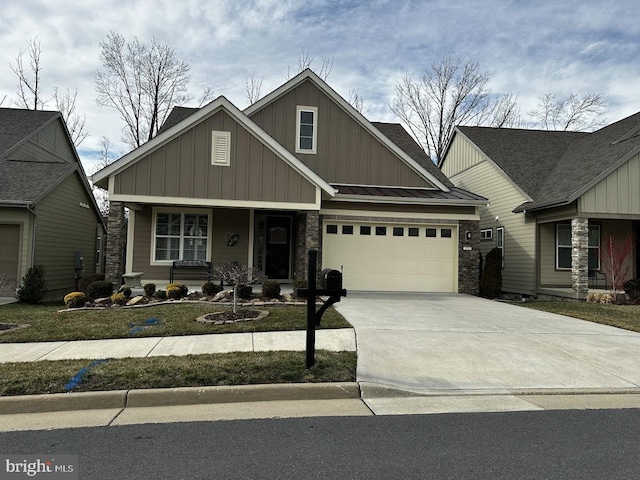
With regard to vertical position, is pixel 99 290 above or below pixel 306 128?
below

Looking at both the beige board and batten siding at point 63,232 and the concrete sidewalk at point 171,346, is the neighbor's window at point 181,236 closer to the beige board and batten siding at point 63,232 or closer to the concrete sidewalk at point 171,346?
the beige board and batten siding at point 63,232

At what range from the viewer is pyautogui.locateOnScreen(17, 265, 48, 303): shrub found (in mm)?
12922

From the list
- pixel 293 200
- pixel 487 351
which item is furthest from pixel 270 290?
pixel 487 351

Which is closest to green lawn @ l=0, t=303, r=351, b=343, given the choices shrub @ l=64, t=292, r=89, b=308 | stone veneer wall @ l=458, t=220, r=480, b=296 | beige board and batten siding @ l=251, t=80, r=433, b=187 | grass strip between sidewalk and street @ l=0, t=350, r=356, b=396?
shrub @ l=64, t=292, r=89, b=308

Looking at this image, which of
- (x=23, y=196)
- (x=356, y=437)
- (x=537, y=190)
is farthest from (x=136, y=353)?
(x=537, y=190)

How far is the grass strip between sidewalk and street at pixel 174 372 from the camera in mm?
5195

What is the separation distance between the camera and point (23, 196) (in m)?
14.1

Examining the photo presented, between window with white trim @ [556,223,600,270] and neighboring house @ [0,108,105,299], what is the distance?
57.9 feet

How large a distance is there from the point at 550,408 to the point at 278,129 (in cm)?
1316

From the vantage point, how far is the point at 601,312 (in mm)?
11930

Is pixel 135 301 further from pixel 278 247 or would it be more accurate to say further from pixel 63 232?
pixel 63 232

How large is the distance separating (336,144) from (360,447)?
13470mm

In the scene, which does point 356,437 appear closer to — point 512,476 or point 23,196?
point 512,476
